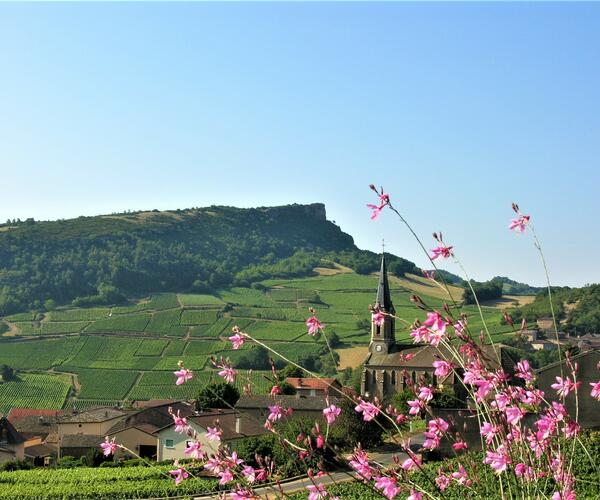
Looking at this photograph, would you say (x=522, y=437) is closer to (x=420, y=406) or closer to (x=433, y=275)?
(x=420, y=406)

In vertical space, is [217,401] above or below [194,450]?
below

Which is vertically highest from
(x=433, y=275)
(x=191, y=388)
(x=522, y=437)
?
(x=433, y=275)

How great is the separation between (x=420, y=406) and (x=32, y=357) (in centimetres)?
12052

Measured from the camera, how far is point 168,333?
136 m

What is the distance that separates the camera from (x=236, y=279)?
19738 cm

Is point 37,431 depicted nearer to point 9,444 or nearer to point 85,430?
point 85,430

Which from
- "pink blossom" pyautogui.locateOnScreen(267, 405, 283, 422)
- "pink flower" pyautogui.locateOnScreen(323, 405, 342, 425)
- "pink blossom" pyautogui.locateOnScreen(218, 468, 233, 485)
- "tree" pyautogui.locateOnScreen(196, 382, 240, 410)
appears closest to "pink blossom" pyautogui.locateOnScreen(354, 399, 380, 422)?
"pink flower" pyautogui.locateOnScreen(323, 405, 342, 425)

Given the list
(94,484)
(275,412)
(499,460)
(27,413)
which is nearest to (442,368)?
(499,460)

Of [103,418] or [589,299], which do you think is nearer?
[103,418]

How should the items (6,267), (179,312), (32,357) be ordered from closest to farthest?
(32,357), (179,312), (6,267)

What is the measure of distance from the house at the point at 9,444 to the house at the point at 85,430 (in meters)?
2.68

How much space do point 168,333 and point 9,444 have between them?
7407 cm

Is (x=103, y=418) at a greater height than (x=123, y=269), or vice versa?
(x=123, y=269)

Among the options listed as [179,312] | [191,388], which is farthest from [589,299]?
[179,312]
